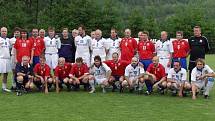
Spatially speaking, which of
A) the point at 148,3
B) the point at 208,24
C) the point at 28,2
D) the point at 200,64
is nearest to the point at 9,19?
the point at 28,2

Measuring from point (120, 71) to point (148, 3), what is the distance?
357 feet

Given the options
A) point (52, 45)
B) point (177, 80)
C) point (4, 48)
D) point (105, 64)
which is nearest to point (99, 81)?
point (105, 64)

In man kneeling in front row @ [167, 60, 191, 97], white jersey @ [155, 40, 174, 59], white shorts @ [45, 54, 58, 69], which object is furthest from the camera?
white shorts @ [45, 54, 58, 69]

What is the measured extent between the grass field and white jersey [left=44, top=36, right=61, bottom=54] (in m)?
1.66

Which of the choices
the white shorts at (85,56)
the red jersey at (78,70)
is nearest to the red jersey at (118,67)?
the red jersey at (78,70)

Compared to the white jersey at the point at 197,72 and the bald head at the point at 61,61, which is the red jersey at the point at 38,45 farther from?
the white jersey at the point at 197,72

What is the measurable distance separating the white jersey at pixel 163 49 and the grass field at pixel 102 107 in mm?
1597

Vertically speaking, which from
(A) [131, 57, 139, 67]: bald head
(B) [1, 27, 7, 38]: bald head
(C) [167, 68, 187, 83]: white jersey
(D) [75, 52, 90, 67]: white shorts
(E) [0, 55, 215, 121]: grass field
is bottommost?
(E) [0, 55, 215, 121]: grass field

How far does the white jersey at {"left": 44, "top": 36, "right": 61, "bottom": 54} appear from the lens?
12633 millimetres

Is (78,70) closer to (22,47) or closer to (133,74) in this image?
(133,74)

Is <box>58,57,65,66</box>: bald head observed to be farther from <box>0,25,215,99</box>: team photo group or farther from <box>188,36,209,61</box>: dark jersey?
<box>188,36,209,61</box>: dark jersey

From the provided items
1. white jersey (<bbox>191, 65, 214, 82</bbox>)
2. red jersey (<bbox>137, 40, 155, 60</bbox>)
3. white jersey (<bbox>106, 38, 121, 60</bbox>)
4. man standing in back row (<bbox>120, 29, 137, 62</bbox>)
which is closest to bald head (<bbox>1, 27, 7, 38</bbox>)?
white jersey (<bbox>106, 38, 121, 60</bbox>)

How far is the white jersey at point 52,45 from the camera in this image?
497 inches

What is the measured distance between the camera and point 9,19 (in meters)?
45.8
